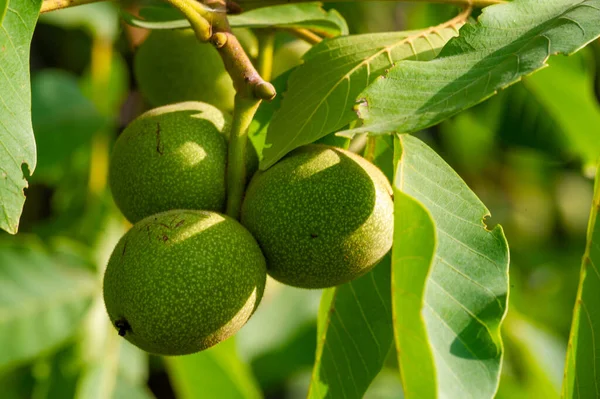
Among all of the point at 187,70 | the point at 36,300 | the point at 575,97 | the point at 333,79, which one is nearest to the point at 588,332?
the point at 333,79

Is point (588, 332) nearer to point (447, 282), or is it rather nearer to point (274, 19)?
point (447, 282)

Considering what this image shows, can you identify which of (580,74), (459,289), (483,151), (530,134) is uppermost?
(459,289)

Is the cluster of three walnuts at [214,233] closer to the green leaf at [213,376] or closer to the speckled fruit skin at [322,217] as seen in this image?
the speckled fruit skin at [322,217]

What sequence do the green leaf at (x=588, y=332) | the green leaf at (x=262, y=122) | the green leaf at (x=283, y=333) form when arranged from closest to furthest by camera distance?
the green leaf at (x=588, y=332), the green leaf at (x=262, y=122), the green leaf at (x=283, y=333)

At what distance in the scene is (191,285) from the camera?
1205mm

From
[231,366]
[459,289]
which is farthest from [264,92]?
[231,366]

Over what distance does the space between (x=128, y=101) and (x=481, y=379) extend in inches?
89.3

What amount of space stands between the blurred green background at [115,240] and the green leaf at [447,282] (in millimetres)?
610

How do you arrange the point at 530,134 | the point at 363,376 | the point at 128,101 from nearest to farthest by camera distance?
the point at 363,376, the point at 530,134, the point at 128,101

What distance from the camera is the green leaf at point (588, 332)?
1345 mm

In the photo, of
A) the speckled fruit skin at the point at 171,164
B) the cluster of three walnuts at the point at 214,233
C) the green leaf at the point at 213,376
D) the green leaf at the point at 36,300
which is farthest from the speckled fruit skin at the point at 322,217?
the green leaf at the point at 36,300

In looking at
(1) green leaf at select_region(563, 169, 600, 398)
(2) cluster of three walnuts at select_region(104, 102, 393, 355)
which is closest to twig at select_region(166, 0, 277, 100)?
(2) cluster of three walnuts at select_region(104, 102, 393, 355)

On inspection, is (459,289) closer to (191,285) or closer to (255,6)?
(191,285)

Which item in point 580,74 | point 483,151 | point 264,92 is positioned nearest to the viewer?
point 264,92
